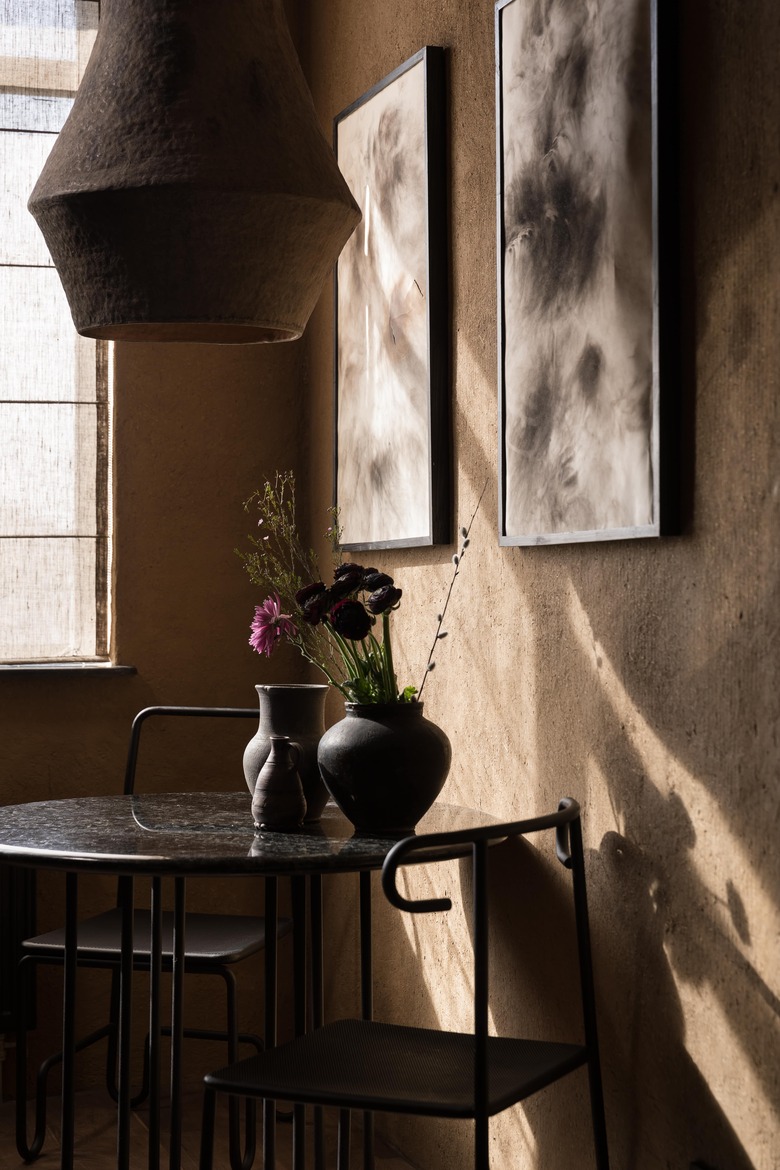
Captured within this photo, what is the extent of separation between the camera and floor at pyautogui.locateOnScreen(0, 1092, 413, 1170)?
2.94 m

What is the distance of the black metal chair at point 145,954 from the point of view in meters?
2.66

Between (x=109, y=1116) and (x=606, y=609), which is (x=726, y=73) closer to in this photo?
(x=606, y=609)

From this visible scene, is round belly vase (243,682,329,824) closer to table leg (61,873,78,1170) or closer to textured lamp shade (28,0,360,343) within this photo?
table leg (61,873,78,1170)

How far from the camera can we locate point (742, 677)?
1.78 metres

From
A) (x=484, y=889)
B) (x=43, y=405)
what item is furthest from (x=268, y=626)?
(x=43, y=405)

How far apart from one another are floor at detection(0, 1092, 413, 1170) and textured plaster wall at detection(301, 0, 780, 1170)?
0.35 m

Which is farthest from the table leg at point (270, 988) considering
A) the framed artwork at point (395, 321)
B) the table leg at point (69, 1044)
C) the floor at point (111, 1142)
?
the framed artwork at point (395, 321)

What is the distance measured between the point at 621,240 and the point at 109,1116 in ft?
7.51

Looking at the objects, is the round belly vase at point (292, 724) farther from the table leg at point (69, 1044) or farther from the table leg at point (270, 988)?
the table leg at point (69, 1044)

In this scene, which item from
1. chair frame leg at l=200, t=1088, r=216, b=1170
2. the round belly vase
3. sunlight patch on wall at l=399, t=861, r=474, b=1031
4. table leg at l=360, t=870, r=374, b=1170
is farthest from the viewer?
sunlight patch on wall at l=399, t=861, r=474, b=1031

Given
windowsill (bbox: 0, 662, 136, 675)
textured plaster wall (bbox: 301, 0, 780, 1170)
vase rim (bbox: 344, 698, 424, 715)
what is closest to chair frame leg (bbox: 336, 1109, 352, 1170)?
textured plaster wall (bbox: 301, 0, 780, 1170)

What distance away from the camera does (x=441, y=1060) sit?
6.46 feet

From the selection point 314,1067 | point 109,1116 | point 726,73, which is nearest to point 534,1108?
point 314,1067

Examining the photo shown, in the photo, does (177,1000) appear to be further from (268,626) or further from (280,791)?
(268,626)
